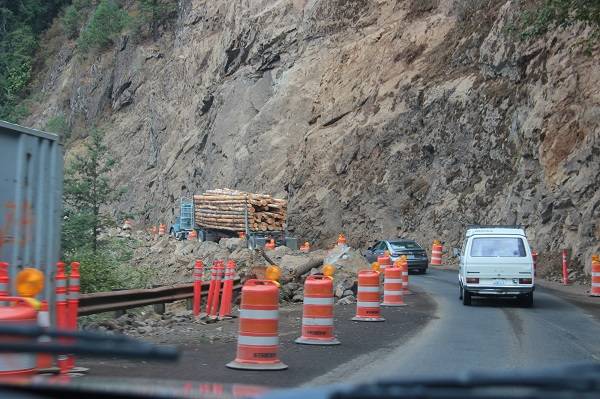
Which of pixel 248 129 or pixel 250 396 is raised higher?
pixel 248 129

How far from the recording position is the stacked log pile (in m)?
38.6

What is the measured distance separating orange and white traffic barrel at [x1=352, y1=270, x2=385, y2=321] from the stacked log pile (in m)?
21.3

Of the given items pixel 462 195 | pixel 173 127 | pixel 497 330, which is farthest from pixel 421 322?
pixel 173 127

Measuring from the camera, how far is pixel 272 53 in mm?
52750

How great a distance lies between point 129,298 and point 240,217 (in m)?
23.8

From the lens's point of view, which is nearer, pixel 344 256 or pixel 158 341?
pixel 158 341

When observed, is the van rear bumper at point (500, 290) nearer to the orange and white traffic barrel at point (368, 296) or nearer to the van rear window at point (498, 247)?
the van rear window at point (498, 247)

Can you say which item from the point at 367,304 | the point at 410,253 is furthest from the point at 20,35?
the point at 367,304

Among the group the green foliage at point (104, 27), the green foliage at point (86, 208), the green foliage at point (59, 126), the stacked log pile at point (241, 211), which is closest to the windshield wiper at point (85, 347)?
the green foliage at point (86, 208)

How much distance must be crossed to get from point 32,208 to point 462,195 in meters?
30.4

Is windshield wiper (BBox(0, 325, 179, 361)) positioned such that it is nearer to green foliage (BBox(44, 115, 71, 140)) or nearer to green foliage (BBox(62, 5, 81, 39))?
green foliage (BBox(44, 115, 71, 140))

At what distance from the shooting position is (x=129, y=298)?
48.4 feet

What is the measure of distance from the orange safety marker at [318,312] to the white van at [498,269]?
794cm

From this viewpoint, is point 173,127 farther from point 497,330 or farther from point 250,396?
point 250,396
